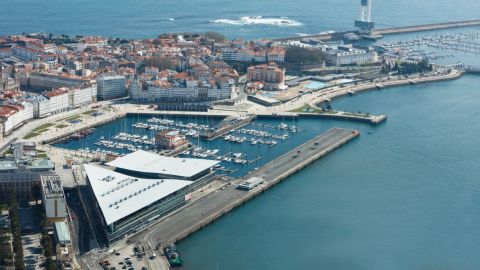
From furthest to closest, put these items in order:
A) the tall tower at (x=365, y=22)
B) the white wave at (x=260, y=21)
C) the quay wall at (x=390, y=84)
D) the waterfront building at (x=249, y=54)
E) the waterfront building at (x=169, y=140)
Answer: the white wave at (x=260, y=21) < the tall tower at (x=365, y=22) < the waterfront building at (x=249, y=54) < the quay wall at (x=390, y=84) < the waterfront building at (x=169, y=140)

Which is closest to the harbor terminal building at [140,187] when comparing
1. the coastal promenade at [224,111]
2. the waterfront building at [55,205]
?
the waterfront building at [55,205]

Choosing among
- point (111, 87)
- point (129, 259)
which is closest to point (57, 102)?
point (111, 87)

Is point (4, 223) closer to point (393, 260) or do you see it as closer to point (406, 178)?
point (393, 260)

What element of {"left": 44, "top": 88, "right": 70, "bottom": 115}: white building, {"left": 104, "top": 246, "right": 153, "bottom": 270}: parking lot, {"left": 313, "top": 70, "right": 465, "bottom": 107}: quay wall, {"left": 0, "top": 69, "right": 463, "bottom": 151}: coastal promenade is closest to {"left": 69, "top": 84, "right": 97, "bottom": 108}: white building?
{"left": 44, "top": 88, "right": 70, "bottom": 115}: white building

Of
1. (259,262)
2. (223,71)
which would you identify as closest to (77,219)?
(259,262)

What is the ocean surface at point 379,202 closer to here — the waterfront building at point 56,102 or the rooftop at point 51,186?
the waterfront building at point 56,102

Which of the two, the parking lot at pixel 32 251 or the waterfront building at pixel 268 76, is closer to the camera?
the parking lot at pixel 32 251
